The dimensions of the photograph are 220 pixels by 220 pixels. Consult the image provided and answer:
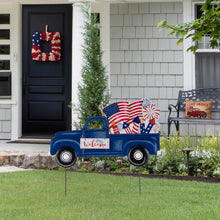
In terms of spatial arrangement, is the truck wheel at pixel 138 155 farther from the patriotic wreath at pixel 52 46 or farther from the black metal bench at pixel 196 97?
the patriotic wreath at pixel 52 46

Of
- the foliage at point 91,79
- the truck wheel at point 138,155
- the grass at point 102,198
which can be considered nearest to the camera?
the truck wheel at point 138,155

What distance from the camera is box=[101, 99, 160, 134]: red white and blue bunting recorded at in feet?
10.5

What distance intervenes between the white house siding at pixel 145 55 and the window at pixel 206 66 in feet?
0.94

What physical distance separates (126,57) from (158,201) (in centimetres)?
369

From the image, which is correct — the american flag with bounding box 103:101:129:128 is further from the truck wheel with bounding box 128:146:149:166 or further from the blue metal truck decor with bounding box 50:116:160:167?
the truck wheel with bounding box 128:146:149:166

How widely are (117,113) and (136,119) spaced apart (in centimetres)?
20

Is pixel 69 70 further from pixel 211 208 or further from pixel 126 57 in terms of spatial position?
pixel 211 208

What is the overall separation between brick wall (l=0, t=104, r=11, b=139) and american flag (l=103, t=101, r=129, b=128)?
4.26 meters

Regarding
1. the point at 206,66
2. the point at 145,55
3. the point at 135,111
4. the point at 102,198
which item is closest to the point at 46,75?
the point at 145,55

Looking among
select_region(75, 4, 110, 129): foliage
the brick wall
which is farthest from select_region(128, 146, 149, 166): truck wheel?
the brick wall

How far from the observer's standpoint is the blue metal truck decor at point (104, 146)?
3.08 metres

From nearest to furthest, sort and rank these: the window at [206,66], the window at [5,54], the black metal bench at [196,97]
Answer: the black metal bench at [196,97] < the window at [206,66] < the window at [5,54]

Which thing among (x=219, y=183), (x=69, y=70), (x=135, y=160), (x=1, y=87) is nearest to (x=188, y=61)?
(x=69, y=70)

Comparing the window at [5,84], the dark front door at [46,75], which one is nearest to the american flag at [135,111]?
the dark front door at [46,75]
